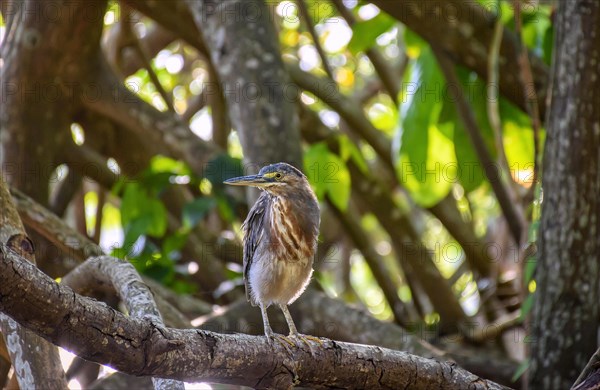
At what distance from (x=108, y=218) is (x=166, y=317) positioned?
5.49 meters

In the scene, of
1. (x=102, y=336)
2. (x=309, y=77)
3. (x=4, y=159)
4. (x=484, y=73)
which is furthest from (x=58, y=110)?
(x=102, y=336)

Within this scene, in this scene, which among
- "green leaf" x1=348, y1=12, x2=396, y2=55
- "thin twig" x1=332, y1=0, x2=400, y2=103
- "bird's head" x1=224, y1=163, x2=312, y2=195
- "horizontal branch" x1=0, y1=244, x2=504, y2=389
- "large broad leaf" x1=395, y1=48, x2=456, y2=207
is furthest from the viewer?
"thin twig" x1=332, y1=0, x2=400, y2=103

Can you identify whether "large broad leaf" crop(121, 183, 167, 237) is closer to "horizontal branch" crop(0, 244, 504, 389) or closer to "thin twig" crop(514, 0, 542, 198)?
"thin twig" crop(514, 0, 542, 198)

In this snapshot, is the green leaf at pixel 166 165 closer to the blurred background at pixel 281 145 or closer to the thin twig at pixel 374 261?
the blurred background at pixel 281 145

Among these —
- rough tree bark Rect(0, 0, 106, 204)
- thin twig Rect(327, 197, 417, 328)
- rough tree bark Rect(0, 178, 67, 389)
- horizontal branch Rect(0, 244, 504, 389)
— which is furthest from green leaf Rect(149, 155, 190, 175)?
horizontal branch Rect(0, 244, 504, 389)

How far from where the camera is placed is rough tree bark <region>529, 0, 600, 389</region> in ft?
14.7

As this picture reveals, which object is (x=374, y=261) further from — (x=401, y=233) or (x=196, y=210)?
(x=196, y=210)

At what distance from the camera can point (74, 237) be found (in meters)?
4.64

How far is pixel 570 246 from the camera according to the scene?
4473 millimetres

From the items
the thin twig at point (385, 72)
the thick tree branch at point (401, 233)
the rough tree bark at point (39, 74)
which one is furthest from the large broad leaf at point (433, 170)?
the rough tree bark at point (39, 74)

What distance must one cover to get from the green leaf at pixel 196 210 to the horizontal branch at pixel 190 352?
2.37 meters

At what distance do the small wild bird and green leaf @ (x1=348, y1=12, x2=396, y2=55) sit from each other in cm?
210

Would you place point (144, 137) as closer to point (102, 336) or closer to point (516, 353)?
point (516, 353)

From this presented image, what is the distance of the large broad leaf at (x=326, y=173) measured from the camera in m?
5.85
